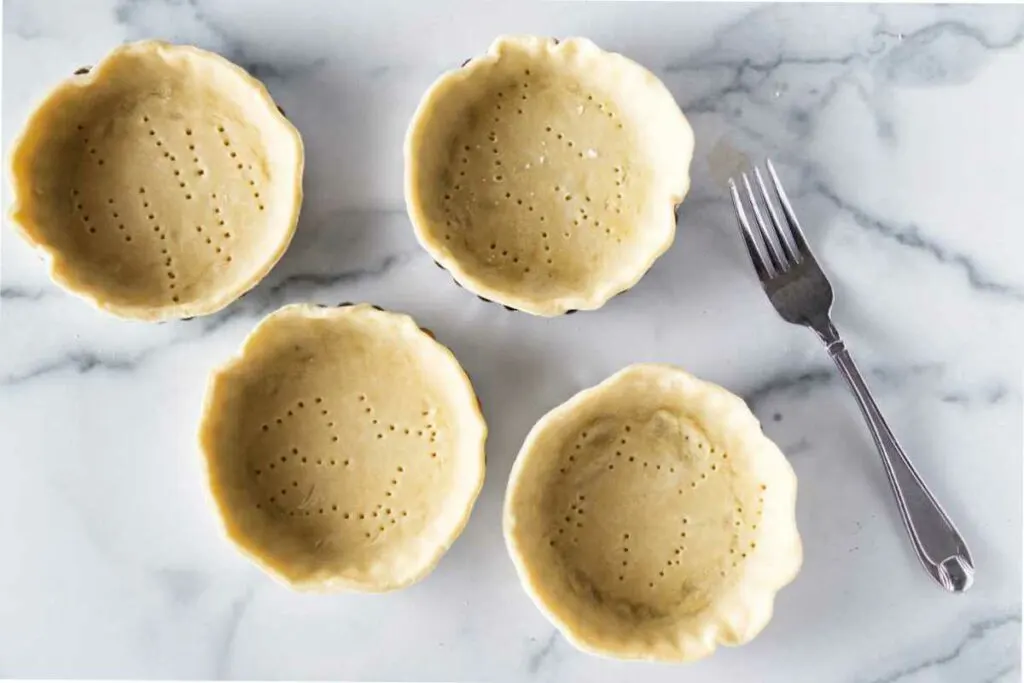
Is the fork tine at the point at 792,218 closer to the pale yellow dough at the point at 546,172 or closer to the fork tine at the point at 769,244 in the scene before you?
the fork tine at the point at 769,244

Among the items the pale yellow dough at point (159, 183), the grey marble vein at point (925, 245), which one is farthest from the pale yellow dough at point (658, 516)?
the pale yellow dough at point (159, 183)

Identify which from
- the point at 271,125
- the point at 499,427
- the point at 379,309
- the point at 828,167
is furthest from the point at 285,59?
the point at 828,167

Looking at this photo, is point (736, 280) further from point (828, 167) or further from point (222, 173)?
point (222, 173)

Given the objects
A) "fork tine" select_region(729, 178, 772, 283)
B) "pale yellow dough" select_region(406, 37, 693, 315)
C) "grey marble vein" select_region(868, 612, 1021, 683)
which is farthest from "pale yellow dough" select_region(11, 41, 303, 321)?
"grey marble vein" select_region(868, 612, 1021, 683)

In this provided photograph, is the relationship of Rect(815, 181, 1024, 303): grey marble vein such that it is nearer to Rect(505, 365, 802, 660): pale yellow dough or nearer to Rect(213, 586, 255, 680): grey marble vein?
Rect(505, 365, 802, 660): pale yellow dough

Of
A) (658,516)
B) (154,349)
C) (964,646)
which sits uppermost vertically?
(154,349)

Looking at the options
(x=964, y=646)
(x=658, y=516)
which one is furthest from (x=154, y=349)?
(x=964, y=646)

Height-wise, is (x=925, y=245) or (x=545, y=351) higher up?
(x=925, y=245)

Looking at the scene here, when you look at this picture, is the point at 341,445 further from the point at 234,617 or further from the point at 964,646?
the point at 964,646
